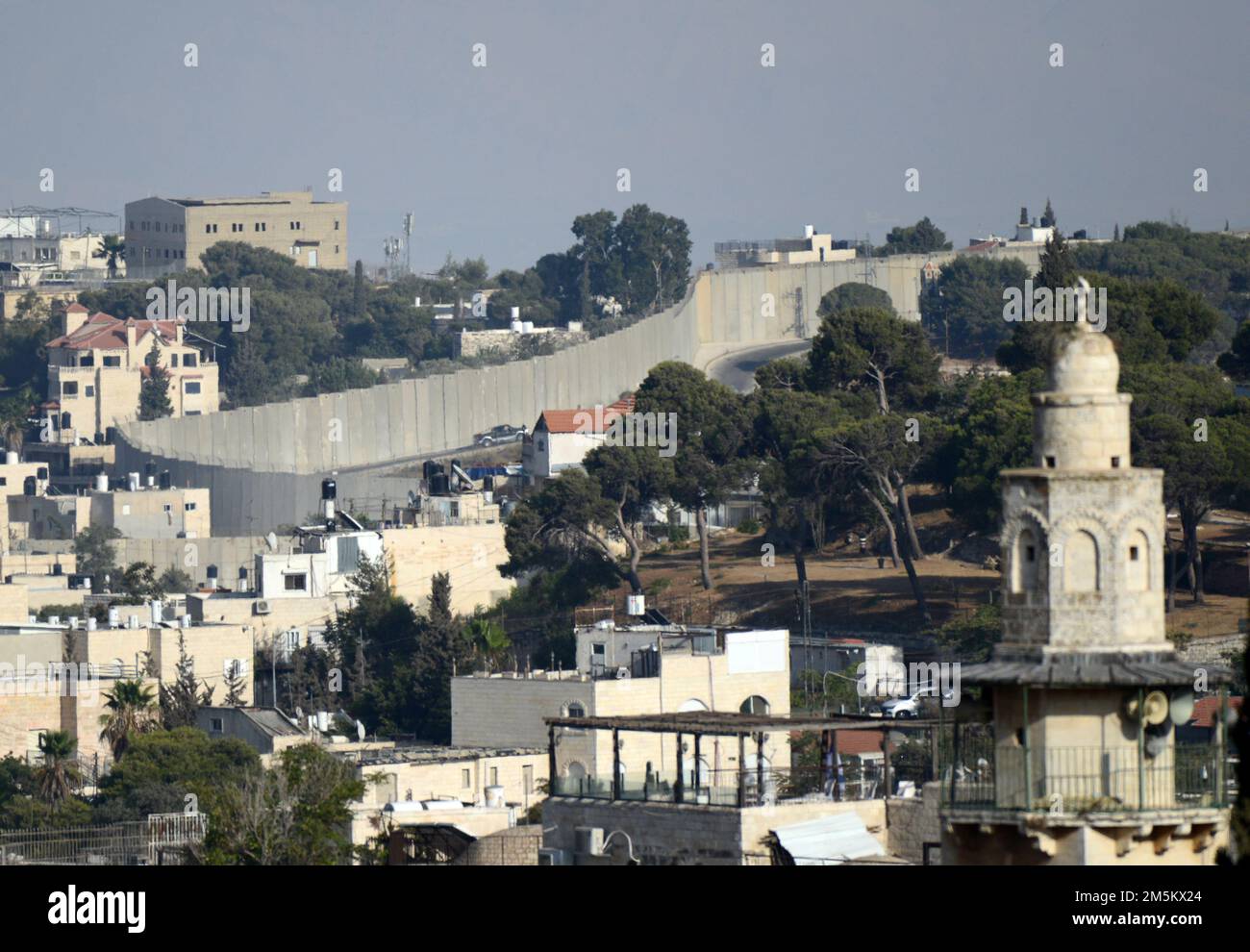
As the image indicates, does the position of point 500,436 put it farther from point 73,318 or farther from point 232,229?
point 232,229

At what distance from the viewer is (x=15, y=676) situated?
45.3m

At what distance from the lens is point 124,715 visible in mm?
Answer: 43406

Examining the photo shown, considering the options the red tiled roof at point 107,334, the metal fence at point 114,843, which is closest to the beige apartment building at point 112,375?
the red tiled roof at point 107,334

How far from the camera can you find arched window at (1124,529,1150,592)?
12867mm

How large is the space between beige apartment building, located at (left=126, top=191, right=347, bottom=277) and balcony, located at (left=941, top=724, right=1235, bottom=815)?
12793cm

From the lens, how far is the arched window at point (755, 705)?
122 ft

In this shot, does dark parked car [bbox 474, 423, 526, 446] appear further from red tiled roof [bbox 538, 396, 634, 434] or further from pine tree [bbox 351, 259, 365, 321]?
pine tree [bbox 351, 259, 365, 321]

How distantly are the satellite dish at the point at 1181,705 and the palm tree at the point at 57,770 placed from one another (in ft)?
86.9

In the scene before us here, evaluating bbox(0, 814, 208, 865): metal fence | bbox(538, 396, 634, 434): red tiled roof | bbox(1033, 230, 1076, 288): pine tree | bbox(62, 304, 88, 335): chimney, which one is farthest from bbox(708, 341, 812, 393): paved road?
bbox(0, 814, 208, 865): metal fence

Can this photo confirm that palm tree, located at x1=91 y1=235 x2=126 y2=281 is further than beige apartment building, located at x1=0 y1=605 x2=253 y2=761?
Yes

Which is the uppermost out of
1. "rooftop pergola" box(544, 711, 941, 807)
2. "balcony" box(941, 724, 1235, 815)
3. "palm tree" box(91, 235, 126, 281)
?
"palm tree" box(91, 235, 126, 281)

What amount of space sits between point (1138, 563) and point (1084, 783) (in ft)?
2.96
